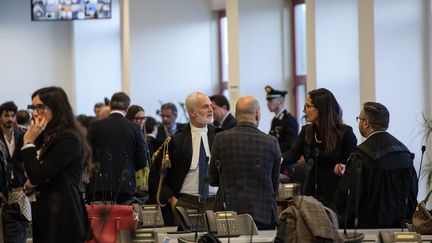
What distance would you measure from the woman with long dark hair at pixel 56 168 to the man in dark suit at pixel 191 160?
1.64 meters

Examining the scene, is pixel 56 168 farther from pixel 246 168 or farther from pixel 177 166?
pixel 177 166

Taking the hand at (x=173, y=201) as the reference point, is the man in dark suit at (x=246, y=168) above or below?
above

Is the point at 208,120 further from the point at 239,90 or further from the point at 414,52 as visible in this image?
the point at 239,90

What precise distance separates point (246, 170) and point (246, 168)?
1 centimetres

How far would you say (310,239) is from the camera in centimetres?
524

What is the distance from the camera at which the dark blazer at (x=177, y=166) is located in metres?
6.98

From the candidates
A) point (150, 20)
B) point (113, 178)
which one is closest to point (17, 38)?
point (150, 20)

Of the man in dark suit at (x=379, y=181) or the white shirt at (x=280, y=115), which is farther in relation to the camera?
the white shirt at (x=280, y=115)

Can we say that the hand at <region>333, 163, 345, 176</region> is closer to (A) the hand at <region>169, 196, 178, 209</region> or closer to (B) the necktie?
(B) the necktie

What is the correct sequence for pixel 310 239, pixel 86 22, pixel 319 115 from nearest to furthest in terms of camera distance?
1. pixel 310 239
2. pixel 319 115
3. pixel 86 22

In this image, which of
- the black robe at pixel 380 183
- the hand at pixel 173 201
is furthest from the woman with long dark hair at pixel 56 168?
the black robe at pixel 380 183

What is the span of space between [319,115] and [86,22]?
12.2 m

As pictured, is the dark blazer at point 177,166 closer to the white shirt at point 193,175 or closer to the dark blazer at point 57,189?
the white shirt at point 193,175

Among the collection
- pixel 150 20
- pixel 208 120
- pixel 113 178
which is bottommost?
pixel 113 178
